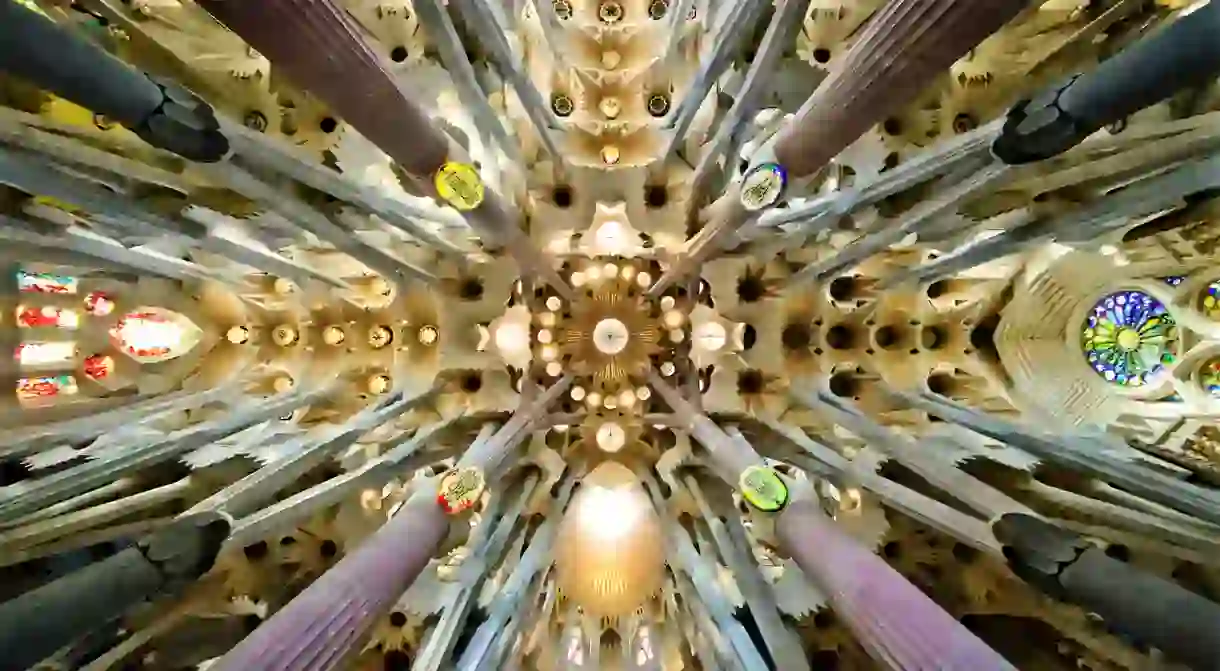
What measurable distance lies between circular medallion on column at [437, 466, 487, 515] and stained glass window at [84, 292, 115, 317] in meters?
8.38

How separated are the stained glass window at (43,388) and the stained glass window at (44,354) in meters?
0.25

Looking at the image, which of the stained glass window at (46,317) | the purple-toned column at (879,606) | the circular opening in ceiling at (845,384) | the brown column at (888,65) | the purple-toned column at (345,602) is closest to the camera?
the purple-toned column at (345,602)

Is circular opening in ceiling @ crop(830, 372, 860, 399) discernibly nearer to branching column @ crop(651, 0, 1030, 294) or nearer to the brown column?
branching column @ crop(651, 0, 1030, 294)

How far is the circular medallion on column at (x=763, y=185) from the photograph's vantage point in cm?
1179

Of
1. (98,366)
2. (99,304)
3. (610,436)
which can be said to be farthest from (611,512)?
(99,304)

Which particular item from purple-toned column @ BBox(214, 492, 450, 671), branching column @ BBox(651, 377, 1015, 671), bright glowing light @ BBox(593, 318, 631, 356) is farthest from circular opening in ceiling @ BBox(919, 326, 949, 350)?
purple-toned column @ BBox(214, 492, 450, 671)

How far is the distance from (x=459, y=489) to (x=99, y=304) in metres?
8.80

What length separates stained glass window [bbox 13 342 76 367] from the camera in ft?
52.3

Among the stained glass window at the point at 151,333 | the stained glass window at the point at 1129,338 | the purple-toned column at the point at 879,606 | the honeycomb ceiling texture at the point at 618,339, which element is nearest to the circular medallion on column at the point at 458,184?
the honeycomb ceiling texture at the point at 618,339

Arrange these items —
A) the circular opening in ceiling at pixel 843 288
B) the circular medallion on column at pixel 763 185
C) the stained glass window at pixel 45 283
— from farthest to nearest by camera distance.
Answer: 1. the circular opening in ceiling at pixel 843 288
2. the stained glass window at pixel 45 283
3. the circular medallion on column at pixel 763 185

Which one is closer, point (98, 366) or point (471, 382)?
point (98, 366)

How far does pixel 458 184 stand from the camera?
11375 millimetres

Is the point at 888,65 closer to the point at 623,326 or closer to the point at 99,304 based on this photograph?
the point at 623,326

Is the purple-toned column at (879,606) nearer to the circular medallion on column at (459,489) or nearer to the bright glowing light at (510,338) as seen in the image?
the circular medallion on column at (459,489)
